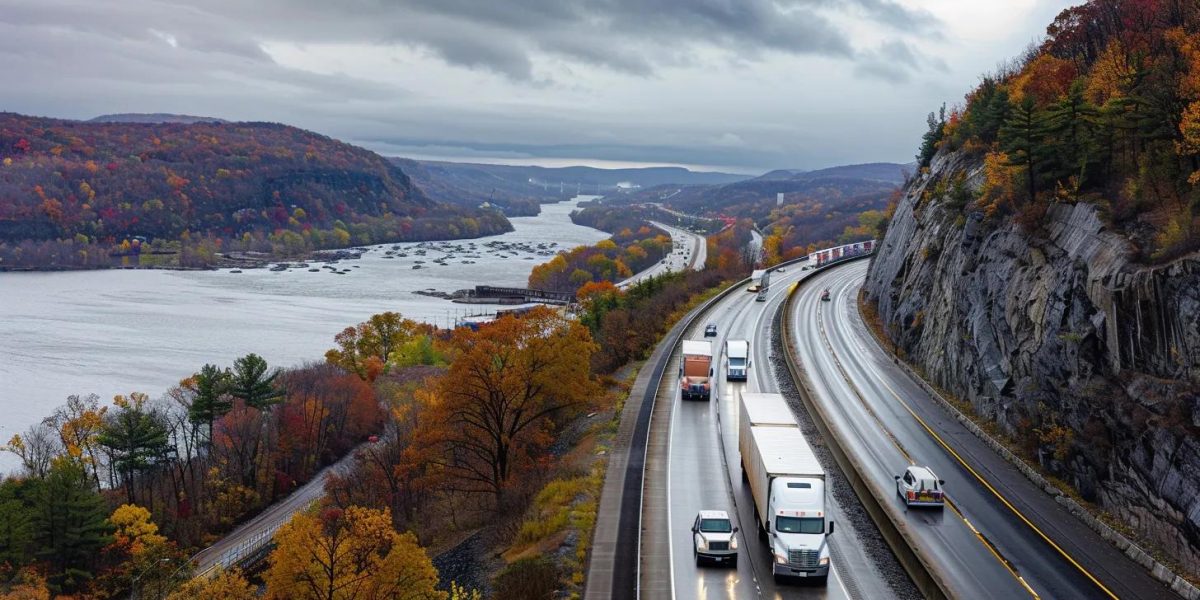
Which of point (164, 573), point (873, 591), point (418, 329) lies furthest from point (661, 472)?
point (418, 329)

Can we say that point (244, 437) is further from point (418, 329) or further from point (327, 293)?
point (327, 293)

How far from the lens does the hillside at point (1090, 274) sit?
27844 mm

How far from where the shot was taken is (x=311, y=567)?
31.5 meters

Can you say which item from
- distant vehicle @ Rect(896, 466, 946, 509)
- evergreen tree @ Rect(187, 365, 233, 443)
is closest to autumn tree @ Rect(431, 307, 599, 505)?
distant vehicle @ Rect(896, 466, 946, 509)

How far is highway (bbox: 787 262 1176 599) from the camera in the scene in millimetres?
25031

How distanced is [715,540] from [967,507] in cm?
1165

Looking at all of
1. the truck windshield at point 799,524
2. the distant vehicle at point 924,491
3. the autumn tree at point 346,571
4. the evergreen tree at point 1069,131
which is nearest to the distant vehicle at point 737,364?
the evergreen tree at point 1069,131

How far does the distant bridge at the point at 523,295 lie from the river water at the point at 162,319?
7597mm

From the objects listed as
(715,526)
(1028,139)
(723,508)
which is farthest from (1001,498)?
(1028,139)

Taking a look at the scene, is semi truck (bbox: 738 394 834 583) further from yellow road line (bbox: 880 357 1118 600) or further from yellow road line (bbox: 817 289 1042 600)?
yellow road line (bbox: 880 357 1118 600)

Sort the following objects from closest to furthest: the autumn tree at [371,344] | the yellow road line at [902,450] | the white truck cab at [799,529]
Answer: the white truck cab at [799,529], the yellow road line at [902,450], the autumn tree at [371,344]

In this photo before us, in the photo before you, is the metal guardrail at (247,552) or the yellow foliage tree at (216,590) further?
the metal guardrail at (247,552)

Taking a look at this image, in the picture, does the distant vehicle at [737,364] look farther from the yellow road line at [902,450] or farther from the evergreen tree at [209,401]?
the evergreen tree at [209,401]

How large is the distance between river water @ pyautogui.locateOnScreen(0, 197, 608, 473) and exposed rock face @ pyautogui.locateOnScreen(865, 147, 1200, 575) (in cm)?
7566
